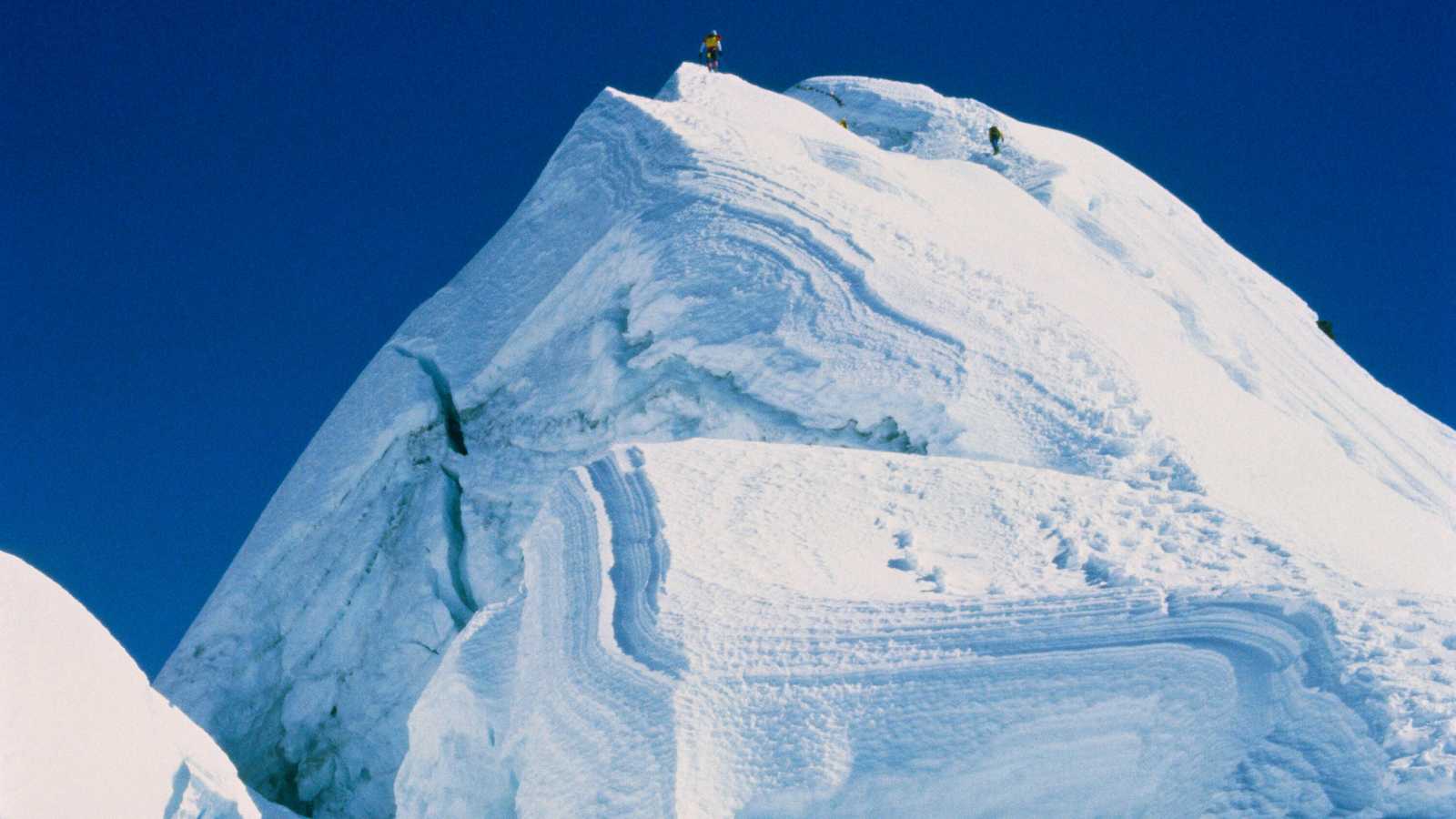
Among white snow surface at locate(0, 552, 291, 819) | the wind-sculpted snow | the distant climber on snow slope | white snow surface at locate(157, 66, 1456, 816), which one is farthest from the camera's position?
the distant climber on snow slope

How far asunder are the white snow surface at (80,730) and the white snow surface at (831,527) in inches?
41.1

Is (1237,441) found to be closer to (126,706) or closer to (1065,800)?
(1065,800)

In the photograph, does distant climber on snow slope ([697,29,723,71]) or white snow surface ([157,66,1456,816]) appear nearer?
white snow surface ([157,66,1456,816])

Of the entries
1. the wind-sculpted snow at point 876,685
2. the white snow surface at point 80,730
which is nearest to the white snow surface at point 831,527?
the wind-sculpted snow at point 876,685

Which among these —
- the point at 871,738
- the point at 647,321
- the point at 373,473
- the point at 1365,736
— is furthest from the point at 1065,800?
the point at 373,473

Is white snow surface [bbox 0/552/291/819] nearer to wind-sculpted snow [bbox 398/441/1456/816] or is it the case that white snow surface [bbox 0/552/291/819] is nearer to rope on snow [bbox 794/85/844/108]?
wind-sculpted snow [bbox 398/441/1456/816]

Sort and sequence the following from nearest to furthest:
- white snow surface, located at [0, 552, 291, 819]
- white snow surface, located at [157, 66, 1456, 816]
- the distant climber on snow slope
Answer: white snow surface, located at [157, 66, 1456, 816] → white snow surface, located at [0, 552, 291, 819] → the distant climber on snow slope

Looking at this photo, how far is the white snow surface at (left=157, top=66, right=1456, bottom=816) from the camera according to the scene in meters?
4.21

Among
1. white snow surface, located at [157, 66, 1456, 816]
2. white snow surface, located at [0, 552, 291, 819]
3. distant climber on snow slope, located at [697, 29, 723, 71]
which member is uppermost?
distant climber on snow slope, located at [697, 29, 723, 71]

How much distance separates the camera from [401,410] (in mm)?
9781

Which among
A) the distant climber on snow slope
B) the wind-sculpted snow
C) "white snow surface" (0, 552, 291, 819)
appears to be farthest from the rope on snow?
"white snow surface" (0, 552, 291, 819)

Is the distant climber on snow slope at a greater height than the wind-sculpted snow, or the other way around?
the distant climber on snow slope

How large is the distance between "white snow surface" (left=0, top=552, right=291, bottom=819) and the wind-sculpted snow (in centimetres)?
104

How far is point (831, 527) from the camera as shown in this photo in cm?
586
